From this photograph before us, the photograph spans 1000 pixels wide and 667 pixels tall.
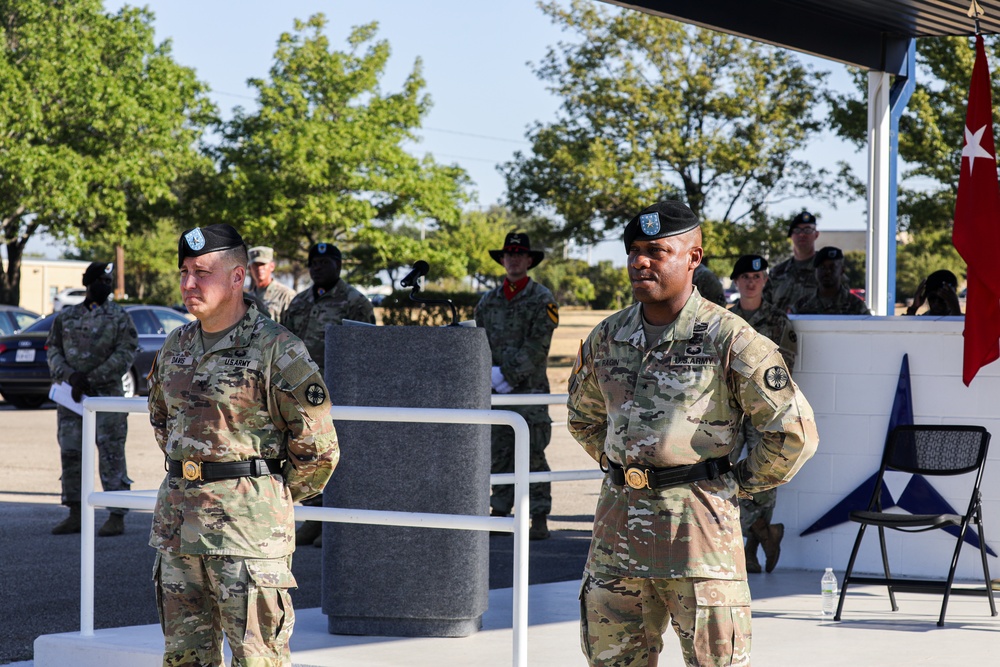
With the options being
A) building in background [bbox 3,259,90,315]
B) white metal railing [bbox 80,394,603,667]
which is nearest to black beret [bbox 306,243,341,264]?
white metal railing [bbox 80,394,603,667]

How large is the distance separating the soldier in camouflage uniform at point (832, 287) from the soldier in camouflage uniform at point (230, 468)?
575 cm

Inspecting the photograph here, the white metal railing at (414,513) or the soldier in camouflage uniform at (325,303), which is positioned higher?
the soldier in camouflage uniform at (325,303)

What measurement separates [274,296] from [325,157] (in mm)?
23605

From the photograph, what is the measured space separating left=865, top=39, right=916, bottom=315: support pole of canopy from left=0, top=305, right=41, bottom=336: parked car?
1667 cm

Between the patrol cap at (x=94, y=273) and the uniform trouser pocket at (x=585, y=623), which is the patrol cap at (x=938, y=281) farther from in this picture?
the patrol cap at (x=94, y=273)

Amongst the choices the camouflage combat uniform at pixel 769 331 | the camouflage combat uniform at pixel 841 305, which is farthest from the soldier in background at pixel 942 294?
the camouflage combat uniform at pixel 769 331

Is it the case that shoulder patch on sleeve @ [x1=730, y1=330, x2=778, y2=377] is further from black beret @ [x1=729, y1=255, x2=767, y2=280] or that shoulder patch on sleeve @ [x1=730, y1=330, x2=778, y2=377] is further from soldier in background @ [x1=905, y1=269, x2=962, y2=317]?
soldier in background @ [x1=905, y1=269, x2=962, y2=317]

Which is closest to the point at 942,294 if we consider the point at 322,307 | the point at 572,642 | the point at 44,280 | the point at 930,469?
the point at 930,469

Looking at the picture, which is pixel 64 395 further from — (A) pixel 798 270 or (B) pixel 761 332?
(A) pixel 798 270

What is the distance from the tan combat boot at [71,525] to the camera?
9234 millimetres

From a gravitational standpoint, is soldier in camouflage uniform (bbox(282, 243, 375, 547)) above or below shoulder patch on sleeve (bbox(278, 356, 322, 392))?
above

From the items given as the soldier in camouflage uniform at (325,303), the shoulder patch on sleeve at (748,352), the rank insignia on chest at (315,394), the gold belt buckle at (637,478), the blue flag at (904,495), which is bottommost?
the blue flag at (904,495)

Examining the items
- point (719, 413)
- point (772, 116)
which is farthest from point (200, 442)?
point (772, 116)

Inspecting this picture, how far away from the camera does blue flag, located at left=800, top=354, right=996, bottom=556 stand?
7457mm
